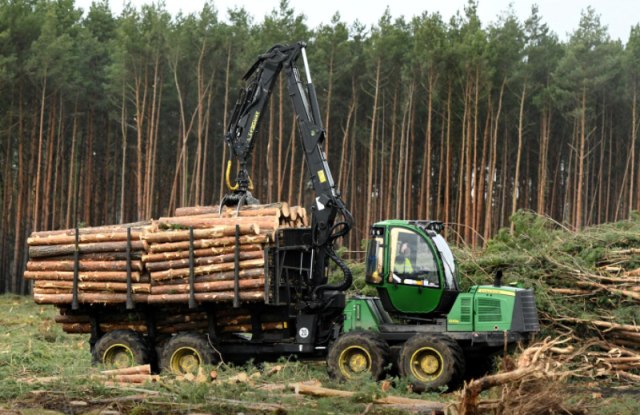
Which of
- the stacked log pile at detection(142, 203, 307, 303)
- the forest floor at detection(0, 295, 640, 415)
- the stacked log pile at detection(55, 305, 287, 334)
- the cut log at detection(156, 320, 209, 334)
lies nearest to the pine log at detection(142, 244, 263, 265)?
the stacked log pile at detection(142, 203, 307, 303)

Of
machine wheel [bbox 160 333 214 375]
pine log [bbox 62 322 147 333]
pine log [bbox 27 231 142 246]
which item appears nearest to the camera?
machine wheel [bbox 160 333 214 375]

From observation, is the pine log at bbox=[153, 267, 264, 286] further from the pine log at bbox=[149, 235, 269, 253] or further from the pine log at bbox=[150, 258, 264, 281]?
the pine log at bbox=[149, 235, 269, 253]

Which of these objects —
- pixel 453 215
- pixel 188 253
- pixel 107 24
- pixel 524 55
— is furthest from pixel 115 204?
pixel 188 253

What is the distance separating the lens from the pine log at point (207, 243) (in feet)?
47.1

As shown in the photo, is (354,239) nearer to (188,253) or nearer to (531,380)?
(188,253)

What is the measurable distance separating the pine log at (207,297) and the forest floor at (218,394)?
1090mm

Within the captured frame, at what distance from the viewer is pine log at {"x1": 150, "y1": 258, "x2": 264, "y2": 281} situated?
14305 millimetres

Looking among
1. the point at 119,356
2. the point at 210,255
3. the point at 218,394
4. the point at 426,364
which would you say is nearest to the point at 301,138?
the point at 210,255

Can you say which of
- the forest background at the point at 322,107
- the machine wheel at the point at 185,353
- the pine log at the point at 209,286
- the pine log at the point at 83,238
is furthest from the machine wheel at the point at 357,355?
the forest background at the point at 322,107

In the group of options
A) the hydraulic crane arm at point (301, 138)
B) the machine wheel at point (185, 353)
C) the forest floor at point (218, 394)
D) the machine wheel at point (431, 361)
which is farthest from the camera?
the hydraulic crane arm at point (301, 138)

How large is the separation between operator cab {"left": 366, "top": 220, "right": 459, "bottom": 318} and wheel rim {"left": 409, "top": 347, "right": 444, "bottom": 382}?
101cm

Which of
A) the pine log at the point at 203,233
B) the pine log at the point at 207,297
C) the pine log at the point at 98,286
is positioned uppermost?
the pine log at the point at 203,233

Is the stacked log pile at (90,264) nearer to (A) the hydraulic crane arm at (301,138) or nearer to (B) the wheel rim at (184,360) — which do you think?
(B) the wheel rim at (184,360)

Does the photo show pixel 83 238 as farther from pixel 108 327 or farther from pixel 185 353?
pixel 185 353
